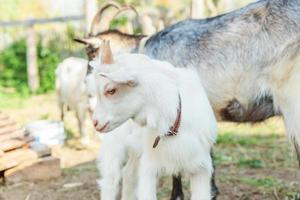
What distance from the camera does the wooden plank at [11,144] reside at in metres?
5.40

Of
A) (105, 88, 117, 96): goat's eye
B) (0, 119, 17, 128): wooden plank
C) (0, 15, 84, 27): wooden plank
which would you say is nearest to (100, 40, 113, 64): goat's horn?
(105, 88, 117, 96): goat's eye

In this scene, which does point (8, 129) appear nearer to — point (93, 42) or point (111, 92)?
point (93, 42)

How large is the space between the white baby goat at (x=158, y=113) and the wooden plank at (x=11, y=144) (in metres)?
2.09

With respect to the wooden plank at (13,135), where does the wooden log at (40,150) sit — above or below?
below

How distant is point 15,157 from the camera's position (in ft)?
17.9

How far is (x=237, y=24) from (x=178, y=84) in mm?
1268

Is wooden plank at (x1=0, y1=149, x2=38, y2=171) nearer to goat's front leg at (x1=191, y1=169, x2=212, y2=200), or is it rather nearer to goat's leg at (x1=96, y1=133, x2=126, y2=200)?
goat's leg at (x1=96, y1=133, x2=126, y2=200)

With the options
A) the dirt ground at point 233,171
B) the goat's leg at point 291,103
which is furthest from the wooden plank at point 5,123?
the goat's leg at point 291,103

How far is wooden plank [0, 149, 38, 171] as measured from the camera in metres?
5.34

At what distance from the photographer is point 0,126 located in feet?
18.8

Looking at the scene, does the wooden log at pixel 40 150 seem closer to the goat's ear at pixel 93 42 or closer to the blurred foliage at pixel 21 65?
the goat's ear at pixel 93 42

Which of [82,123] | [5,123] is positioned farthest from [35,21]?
[5,123]

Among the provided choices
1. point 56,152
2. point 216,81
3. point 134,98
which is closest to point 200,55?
point 216,81

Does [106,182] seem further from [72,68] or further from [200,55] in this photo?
[72,68]
